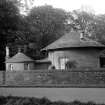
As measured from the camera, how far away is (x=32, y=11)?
48406 mm

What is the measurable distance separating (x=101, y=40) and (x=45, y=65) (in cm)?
2314

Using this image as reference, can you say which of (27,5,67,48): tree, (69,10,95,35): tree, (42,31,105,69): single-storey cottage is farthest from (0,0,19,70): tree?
(69,10,95,35): tree

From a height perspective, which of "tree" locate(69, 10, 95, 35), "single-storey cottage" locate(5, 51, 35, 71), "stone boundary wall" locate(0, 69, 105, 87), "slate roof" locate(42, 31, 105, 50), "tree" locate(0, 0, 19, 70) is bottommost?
"stone boundary wall" locate(0, 69, 105, 87)

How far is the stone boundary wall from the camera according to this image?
490 inches

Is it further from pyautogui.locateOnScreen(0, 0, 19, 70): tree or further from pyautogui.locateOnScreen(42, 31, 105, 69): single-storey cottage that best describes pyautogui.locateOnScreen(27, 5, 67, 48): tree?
pyautogui.locateOnScreen(42, 31, 105, 69): single-storey cottage

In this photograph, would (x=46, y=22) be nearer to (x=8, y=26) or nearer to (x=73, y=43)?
(x=8, y=26)

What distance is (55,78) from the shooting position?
13.1 meters

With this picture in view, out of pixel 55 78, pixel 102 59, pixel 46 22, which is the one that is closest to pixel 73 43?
pixel 102 59

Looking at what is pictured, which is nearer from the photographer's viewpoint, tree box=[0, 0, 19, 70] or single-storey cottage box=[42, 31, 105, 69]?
single-storey cottage box=[42, 31, 105, 69]

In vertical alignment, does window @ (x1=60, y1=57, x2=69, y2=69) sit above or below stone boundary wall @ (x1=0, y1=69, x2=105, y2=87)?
above

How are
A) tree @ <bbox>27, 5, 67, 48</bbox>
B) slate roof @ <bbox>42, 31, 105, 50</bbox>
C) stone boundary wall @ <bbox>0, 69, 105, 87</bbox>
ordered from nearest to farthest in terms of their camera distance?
1. stone boundary wall @ <bbox>0, 69, 105, 87</bbox>
2. slate roof @ <bbox>42, 31, 105, 50</bbox>
3. tree @ <bbox>27, 5, 67, 48</bbox>

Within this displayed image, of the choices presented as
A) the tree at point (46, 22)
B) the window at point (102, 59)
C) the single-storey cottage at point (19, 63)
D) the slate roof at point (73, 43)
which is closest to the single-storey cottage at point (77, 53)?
the slate roof at point (73, 43)

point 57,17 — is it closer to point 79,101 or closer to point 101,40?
point 101,40

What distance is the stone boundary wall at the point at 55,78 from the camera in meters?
12.5
